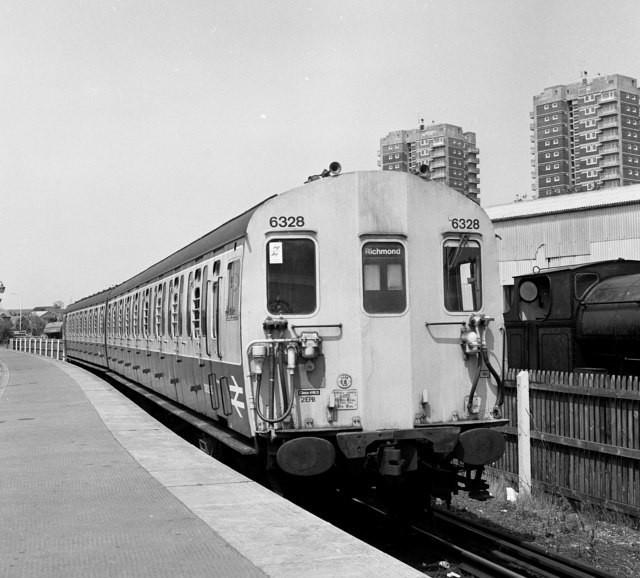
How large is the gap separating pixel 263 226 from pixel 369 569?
3647mm

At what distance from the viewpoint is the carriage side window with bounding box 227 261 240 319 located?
7.53m

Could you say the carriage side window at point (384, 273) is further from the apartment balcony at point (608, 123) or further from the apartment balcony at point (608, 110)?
the apartment balcony at point (608, 110)

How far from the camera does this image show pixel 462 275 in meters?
7.66

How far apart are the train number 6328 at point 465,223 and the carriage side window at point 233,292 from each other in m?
2.16

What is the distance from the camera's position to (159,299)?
1328 centimetres

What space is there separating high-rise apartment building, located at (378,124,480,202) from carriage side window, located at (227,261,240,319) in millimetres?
106371

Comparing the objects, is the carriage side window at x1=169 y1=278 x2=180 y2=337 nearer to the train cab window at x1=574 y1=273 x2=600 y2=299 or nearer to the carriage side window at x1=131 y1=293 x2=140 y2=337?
the carriage side window at x1=131 y1=293 x2=140 y2=337

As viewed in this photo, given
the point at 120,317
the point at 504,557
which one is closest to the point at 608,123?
the point at 120,317

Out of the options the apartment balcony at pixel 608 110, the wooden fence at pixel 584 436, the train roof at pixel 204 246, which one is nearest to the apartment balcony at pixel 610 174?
the apartment balcony at pixel 608 110

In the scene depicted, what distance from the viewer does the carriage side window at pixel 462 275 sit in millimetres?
7559

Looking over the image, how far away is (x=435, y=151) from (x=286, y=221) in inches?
4382

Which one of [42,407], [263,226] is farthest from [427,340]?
[42,407]

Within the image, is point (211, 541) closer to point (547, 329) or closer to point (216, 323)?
point (216, 323)

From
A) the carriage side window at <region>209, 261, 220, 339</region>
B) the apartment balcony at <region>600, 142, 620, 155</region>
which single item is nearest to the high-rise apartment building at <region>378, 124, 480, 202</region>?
the apartment balcony at <region>600, 142, 620, 155</region>
